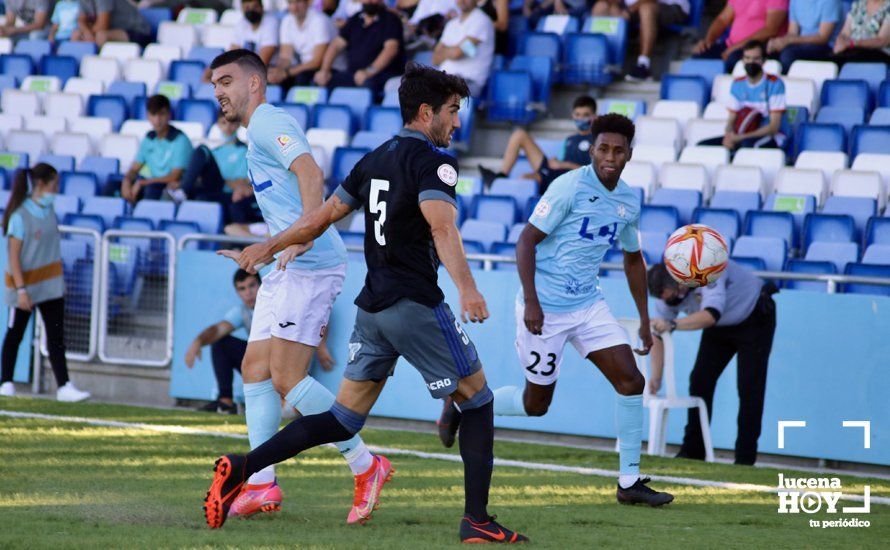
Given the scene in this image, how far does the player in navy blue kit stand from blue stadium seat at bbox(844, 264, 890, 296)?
575 centimetres

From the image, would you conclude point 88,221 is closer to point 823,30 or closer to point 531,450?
point 531,450

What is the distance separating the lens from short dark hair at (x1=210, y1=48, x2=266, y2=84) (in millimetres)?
6430

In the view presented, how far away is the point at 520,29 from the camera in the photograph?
642 inches

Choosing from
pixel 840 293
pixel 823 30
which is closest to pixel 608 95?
pixel 823 30

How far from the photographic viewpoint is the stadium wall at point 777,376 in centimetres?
983

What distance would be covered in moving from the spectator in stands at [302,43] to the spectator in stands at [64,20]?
4.23m

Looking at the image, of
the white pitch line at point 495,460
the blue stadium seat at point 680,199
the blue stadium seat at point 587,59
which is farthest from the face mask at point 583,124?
the white pitch line at point 495,460

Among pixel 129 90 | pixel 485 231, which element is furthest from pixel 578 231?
pixel 129 90

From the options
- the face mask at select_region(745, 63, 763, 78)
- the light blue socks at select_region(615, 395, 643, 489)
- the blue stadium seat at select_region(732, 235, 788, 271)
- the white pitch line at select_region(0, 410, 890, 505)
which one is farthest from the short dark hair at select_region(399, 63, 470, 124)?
the face mask at select_region(745, 63, 763, 78)

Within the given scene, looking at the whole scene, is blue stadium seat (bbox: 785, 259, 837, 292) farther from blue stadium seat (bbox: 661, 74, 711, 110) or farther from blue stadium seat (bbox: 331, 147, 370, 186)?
blue stadium seat (bbox: 331, 147, 370, 186)

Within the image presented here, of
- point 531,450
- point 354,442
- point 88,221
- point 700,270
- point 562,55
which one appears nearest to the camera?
point 354,442

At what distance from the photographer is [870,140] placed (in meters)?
12.7

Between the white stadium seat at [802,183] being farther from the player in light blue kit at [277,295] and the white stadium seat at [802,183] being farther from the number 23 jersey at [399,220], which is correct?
the number 23 jersey at [399,220]

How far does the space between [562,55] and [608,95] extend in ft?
2.38
